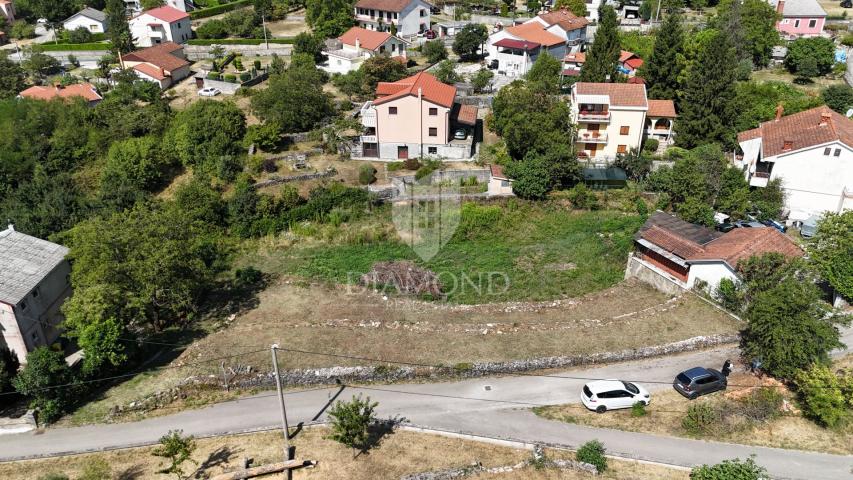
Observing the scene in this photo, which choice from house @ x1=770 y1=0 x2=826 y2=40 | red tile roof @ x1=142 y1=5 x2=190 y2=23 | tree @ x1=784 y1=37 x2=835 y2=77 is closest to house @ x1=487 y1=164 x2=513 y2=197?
tree @ x1=784 y1=37 x2=835 y2=77

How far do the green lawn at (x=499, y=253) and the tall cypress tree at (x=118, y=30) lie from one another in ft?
153

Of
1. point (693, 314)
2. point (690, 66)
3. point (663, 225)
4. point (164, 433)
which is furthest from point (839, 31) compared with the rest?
point (164, 433)

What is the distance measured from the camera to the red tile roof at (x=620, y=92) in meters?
47.2

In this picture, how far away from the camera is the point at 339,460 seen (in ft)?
74.9

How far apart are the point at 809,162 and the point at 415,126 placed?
27.9 m

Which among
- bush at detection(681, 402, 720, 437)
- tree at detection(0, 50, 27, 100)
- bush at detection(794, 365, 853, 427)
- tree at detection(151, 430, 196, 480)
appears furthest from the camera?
tree at detection(0, 50, 27, 100)

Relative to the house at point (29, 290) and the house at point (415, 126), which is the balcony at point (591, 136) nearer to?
the house at point (415, 126)

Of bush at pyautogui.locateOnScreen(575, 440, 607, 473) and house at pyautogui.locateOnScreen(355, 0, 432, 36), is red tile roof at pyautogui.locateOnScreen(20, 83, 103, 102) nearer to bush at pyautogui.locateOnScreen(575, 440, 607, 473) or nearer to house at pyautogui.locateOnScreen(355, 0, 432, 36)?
house at pyautogui.locateOnScreen(355, 0, 432, 36)

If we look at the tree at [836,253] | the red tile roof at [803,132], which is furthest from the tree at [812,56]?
the tree at [836,253]

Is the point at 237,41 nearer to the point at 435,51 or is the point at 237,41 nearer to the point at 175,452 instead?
the point at 435,51

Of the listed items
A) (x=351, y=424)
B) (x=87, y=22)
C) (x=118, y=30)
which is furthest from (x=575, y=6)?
(x=351, y=424)

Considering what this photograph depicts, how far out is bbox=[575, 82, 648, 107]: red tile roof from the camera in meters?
47.2

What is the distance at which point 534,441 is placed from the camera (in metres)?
23.3

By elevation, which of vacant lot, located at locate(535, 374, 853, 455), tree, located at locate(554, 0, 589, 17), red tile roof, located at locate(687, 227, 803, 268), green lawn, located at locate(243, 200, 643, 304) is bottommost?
vacant lot, located at locate(535, 374, 853, 455)
